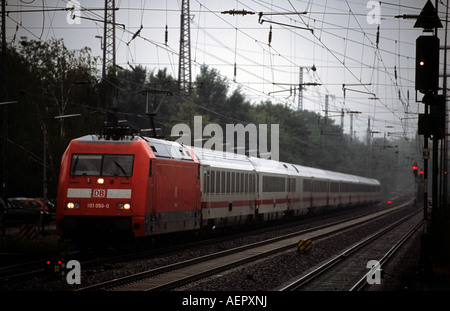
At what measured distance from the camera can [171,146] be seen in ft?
76.8

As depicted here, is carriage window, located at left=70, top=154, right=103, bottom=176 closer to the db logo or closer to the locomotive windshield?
the locomotive windshield

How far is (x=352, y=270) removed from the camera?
1948cm

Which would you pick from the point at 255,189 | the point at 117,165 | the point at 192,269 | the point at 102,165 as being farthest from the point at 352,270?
the point at 255,189

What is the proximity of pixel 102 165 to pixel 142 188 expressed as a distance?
142cm

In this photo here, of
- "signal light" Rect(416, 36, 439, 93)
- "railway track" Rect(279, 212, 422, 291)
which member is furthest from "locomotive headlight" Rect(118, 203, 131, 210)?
"signal light" Rect(416, 36, 439, 93)

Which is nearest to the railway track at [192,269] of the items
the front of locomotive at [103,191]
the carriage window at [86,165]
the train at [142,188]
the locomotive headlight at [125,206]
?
the train at [142,188]

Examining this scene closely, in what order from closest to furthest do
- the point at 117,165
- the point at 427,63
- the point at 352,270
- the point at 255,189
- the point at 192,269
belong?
1. the point at 427,63
2. the point at 192,269
3. the point at 352,270
4. the point at 117,165
5. the point at 255,189

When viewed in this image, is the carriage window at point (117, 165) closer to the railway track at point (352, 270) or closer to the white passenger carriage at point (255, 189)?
the white passenger carriage at point (255, 189)

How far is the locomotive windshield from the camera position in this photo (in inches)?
803

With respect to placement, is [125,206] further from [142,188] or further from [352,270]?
[352,270]

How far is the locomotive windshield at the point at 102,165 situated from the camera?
20406 mm

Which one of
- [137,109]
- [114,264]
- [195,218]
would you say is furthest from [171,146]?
[137,109]

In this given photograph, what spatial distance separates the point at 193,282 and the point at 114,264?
140 inches

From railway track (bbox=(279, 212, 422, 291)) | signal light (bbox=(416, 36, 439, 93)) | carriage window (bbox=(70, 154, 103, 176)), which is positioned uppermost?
signal light (bbox=(416, 36, 439, 93))
